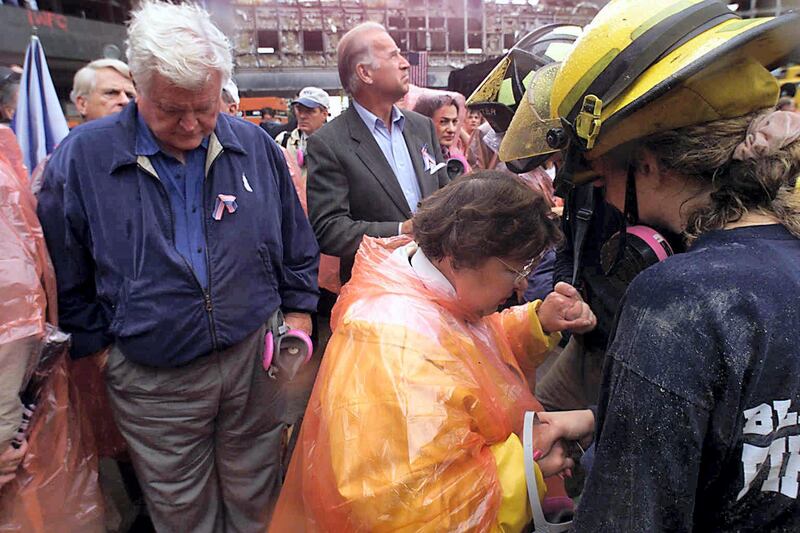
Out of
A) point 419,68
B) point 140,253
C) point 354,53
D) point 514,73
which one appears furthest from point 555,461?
point 419,68

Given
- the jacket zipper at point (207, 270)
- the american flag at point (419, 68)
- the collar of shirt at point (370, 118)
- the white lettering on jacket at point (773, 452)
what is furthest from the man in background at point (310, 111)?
the american flag at point (419, 68)

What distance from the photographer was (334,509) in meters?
1.28

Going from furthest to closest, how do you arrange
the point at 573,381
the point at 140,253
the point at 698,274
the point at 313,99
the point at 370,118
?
the point at 313,99 → the point at 370,118 → the point at 573,381 → the point at 140,253 → the point at 698,274

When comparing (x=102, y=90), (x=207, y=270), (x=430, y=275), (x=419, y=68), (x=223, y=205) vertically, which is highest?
(x=419, y=68)

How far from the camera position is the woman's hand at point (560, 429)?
57.2 inches

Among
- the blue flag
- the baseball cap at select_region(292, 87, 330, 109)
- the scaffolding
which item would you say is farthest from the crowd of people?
the scaffolding

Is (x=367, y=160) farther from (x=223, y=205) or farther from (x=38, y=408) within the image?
(x=38, y=408)

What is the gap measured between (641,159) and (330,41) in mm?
25944

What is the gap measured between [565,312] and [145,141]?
1611mm

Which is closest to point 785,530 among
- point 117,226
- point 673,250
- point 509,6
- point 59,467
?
point 673,250

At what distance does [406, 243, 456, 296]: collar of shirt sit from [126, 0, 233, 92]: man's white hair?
1037 mm

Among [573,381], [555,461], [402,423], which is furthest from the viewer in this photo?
[573,381]

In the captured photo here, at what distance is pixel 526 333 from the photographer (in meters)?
1.89

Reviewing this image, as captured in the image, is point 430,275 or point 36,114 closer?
point 430,275
